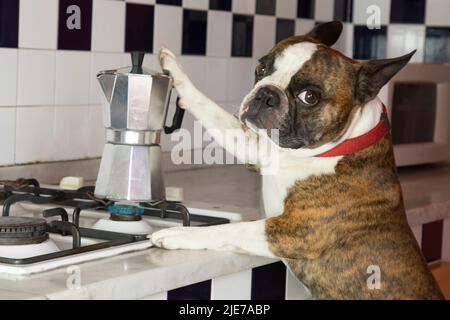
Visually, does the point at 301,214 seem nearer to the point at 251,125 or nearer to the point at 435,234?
the point at 251,125

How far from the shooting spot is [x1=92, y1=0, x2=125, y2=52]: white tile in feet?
6.69

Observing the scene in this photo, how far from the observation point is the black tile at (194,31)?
2320 mm

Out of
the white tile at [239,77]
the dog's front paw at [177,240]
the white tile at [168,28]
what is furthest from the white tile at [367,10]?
the dog's front paw at [177,240]

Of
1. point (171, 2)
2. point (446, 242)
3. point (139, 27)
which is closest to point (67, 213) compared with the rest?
point (139, 27)

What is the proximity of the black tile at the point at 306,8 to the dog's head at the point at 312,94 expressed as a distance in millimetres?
1205

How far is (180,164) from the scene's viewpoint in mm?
2361

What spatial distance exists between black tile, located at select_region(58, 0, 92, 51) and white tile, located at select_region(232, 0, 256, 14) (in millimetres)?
571

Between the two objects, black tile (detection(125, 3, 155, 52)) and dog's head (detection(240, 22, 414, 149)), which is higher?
black tile (detection(125, 3, 155, 52))

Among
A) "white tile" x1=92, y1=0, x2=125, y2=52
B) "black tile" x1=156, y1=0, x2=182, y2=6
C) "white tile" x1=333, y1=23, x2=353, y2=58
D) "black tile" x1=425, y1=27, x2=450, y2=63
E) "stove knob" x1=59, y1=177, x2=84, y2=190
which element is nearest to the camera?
"stove knob" x1=59, y1=177, x2=84, y2=190

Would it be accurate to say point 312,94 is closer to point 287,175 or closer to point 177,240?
point 287,175

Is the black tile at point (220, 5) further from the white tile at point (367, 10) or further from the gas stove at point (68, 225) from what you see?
the gas stove at point (68, 225)

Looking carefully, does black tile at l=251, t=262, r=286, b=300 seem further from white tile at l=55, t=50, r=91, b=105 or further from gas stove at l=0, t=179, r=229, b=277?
white tile at l=55, t=50, r=91, b=105

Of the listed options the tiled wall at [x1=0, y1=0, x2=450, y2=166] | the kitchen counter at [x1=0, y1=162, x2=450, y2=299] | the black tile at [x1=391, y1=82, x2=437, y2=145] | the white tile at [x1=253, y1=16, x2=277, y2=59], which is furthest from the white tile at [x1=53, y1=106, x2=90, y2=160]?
the black tile at [x1=391, y1=82, x2=437, y2=145]
